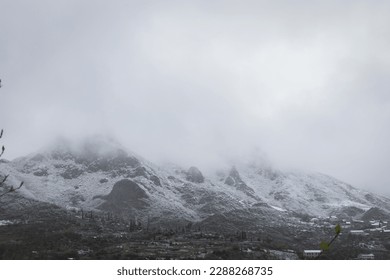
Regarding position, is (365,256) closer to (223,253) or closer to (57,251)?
(223,253)

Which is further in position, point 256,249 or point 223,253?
point 256,249

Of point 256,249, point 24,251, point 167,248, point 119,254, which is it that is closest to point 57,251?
point 24,251

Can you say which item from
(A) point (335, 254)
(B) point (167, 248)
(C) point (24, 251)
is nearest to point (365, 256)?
(A) point (335, 254)

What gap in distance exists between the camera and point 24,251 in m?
160

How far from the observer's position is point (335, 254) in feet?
578

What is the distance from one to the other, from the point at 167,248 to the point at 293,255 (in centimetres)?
5969
